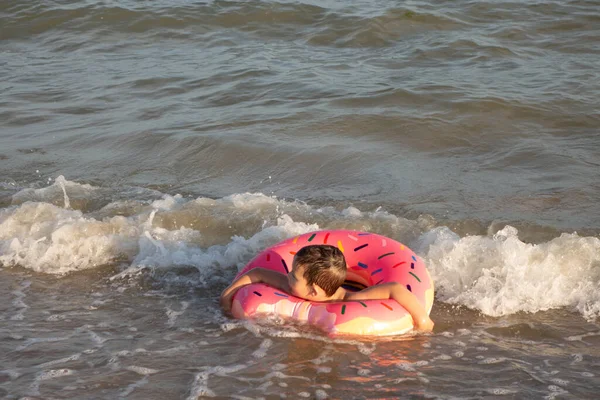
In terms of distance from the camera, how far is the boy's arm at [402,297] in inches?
200

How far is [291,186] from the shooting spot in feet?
25.4

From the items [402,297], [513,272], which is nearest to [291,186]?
[513,272]

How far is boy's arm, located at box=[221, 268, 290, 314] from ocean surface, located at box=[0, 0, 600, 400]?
136 mm

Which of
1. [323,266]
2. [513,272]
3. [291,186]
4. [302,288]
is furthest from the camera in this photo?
[291,186]

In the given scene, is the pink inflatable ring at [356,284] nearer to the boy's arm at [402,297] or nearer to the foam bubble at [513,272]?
the boy's arm at [402,297]

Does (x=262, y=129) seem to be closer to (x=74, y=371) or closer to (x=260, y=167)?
(x=260, y=167)

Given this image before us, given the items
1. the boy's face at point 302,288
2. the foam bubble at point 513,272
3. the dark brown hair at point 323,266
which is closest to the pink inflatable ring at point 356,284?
the boy's face at point 302,288

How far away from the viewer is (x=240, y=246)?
6.44 metres

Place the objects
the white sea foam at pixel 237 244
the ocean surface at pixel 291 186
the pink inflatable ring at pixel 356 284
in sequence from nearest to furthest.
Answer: the ocean surface at pixel 291 186, the pink inflatable ring at pixel 356 284, the white sea foam at pixel 237 244

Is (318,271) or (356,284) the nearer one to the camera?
(318,271)

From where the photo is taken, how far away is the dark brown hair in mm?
5062

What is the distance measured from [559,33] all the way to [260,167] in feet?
18.5

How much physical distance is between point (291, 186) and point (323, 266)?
2749mm

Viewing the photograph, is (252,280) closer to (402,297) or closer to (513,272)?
(402,297)
